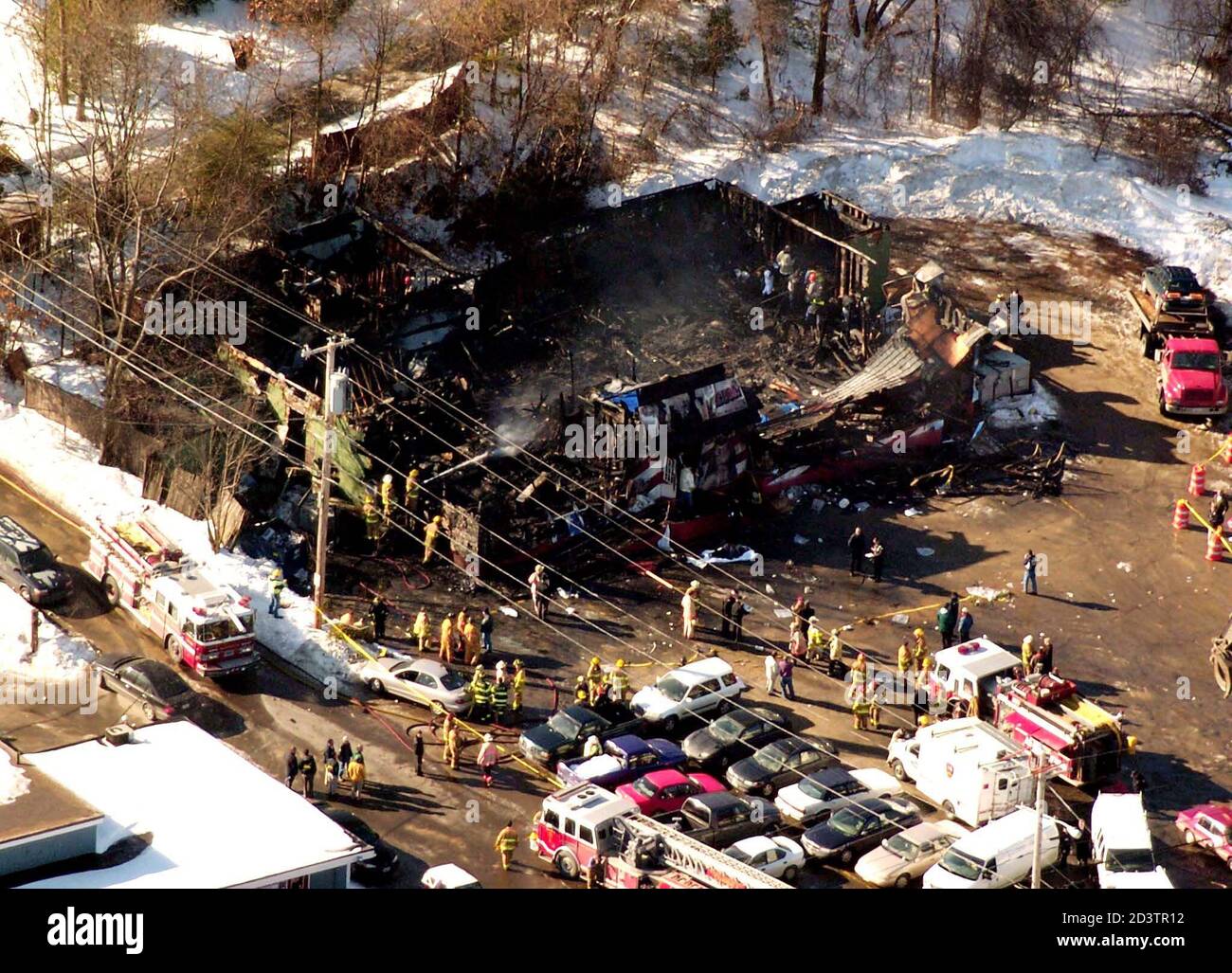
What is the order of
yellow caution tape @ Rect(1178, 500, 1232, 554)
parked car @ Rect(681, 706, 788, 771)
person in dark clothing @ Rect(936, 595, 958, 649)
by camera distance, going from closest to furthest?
1. parked car @ Rect(681, 706, 788, 771)
2. person in dark clothing @ Rect(936, 595, 958, 649)
3. yellow caution tape @ Rect(1178, 500, 1232, 554)

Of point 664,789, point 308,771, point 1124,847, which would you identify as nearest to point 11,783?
point 308,771

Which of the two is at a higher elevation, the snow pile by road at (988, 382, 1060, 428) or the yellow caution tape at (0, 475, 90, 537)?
the snow pile by road at (988, 382, 1060, 428)

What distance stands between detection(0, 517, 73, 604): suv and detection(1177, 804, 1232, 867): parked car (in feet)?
80.8

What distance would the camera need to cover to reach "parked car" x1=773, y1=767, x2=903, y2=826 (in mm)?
36844

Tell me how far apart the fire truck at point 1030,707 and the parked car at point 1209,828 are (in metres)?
2.17

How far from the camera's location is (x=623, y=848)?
34500 millimetres

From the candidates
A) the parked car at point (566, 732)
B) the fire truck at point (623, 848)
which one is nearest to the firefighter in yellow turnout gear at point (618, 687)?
the parked car at point (566, 732)

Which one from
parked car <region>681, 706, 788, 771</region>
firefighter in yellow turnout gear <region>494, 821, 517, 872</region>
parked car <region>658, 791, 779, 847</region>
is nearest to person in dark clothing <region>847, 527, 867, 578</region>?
parked car <region>681, 706, 788, 771</region>

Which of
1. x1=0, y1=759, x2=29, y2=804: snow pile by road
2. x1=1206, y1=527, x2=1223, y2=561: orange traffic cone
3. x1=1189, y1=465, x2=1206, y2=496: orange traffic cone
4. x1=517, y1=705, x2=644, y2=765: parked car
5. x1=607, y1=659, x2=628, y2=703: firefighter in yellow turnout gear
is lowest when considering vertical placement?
x1=517, y1=705, x2=644, y2=765: parked car

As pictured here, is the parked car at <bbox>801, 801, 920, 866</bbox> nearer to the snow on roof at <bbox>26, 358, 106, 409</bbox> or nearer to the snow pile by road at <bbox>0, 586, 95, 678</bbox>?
the snow pile by road at <bbox>0, 586, 95, 678</bbox>

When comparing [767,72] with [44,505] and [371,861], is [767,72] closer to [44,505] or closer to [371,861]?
[44,505]

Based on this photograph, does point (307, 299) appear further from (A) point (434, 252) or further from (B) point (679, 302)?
(B) point (679, 302)

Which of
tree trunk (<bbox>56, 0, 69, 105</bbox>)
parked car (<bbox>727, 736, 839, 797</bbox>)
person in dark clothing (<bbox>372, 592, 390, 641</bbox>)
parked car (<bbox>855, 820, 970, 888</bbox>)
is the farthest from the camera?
tree trunk (<bbox>56, 0, 69, 105</bbox>)

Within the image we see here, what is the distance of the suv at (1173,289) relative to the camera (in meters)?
55.9
